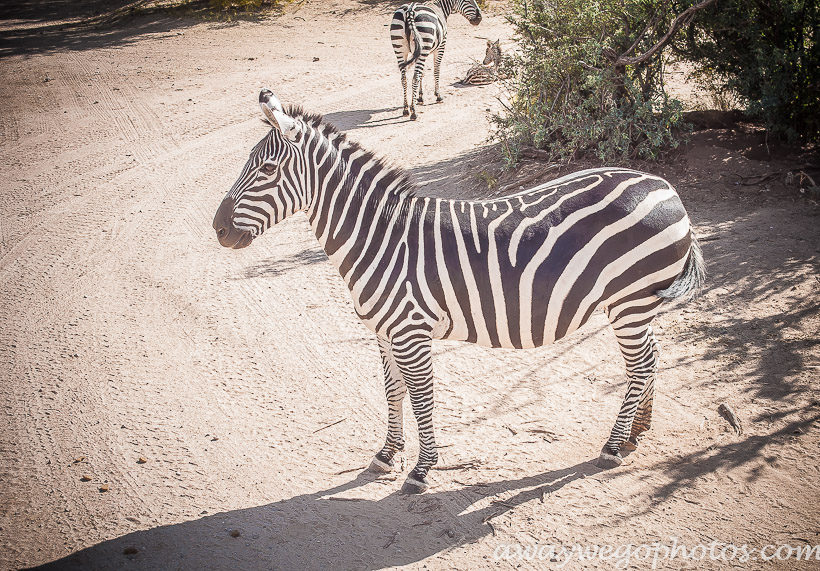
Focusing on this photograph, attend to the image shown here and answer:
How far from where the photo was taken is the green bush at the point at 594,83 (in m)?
8.58

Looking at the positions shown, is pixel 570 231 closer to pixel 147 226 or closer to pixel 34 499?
pixel 34 499

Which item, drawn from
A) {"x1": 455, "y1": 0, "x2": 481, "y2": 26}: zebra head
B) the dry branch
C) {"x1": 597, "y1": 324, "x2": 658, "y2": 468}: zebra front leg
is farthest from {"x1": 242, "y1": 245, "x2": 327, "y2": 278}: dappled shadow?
{"x1": 455, "y1": 0, "x2": 481, "y2": 26}: zebra head

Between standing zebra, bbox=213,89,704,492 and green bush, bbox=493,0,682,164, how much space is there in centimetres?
449

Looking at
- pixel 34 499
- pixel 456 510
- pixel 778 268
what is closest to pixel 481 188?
pixel 778 268

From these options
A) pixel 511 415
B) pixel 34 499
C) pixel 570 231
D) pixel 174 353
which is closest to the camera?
pixel 570 231

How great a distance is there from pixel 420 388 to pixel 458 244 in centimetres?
103

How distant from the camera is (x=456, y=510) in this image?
14.1 ft

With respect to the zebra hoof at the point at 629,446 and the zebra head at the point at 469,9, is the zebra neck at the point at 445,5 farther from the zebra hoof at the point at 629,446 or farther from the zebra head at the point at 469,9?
the zebra hoof at the point at 629,446

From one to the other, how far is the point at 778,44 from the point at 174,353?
342 inches

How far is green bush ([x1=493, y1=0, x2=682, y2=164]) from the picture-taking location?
8.58 metres

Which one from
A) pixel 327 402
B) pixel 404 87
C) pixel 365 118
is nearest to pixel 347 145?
pixel 327 402

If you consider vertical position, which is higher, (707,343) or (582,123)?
(582,123)

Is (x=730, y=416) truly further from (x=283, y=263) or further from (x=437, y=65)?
(x=437, y=65)

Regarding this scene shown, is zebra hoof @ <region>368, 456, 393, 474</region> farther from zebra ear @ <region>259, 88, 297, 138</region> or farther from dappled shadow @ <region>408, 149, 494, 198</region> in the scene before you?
dappled shadow @ <region>408, 149, 494, 198</region>
